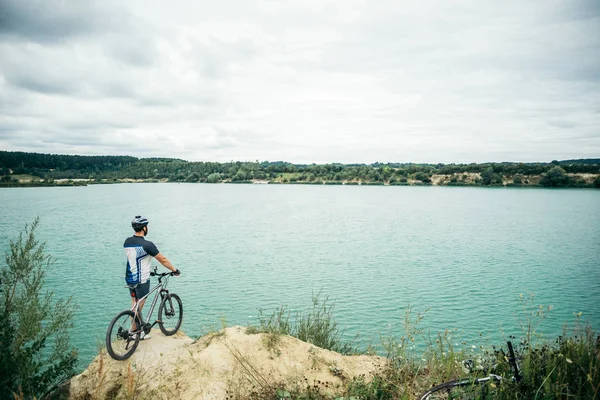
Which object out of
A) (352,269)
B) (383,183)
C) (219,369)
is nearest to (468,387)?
(219,369)

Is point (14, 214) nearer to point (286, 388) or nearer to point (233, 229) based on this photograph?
point (233, 229)

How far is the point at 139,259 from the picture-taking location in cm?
822

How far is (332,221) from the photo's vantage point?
54.7 metres

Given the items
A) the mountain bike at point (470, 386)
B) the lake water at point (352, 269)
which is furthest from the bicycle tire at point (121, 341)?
the lake water at point (352, 269)

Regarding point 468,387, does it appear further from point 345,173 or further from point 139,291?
point 345,173

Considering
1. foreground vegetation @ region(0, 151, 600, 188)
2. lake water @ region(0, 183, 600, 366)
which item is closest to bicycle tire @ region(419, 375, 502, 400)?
lake water @ region(0, 183, 600, 366)

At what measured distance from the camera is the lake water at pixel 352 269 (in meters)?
17.7

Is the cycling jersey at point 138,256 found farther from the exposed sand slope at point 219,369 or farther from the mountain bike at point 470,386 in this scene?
the mountain bike at point 470,386

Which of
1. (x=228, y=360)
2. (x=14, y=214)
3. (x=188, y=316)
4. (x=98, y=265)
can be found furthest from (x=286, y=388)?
(x=14, y=214)

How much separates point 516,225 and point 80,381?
5391 centimetres

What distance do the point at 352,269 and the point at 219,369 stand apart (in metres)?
21.3

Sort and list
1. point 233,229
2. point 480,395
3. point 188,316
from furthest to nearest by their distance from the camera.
Answer: point 233,229
point 188,316
point 480,395

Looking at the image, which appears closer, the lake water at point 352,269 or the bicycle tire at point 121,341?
the bicycle tire at point 121,341

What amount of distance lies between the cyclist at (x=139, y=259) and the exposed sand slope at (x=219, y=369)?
47.0 inches
